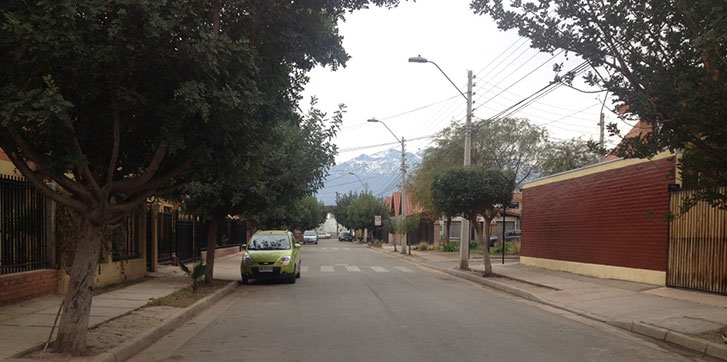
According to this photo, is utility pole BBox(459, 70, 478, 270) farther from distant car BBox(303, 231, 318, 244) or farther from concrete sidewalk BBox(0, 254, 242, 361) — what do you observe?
distant car BBox(303, 231, 318, 244)

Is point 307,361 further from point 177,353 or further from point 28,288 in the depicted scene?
point 28,288

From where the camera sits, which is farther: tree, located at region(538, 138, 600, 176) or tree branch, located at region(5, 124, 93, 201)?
tree, located at region(538, 138, 600, 176)

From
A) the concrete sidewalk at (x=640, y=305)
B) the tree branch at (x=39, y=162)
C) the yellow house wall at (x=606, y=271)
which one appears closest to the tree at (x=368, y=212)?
the yellow house wall at (x=606, y=271)

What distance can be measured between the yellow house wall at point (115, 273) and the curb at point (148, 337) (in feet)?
8.76

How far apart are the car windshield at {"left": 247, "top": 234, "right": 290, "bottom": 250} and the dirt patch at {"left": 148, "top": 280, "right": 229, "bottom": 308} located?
2.09 meters

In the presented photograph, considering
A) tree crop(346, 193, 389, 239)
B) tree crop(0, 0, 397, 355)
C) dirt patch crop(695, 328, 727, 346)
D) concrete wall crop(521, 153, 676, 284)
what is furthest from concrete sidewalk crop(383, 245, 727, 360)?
tree crop(346, 193, 389, 239)

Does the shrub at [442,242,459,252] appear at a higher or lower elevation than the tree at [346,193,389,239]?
lower

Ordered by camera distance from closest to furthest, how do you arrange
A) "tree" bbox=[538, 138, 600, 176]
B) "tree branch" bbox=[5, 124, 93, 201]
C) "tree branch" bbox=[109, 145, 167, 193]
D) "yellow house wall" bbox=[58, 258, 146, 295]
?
"tree branch" bbox=[5, 124, 93, 201], "tree branch" bbox=[109, 145, 167, 193], "yellow house wall" bbox=[58, 258, 146, 295], "tree" bbox=[538, 138, 600, 176]

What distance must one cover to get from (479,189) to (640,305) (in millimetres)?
7998

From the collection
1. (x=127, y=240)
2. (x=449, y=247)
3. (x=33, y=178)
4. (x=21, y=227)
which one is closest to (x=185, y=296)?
(x=21, y=227)

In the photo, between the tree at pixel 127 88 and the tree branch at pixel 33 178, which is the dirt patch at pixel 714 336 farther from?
the tree branch at pixel 33 178

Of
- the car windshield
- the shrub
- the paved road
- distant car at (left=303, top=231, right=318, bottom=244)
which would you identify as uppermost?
the car windshield

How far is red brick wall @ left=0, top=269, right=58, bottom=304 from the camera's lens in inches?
412

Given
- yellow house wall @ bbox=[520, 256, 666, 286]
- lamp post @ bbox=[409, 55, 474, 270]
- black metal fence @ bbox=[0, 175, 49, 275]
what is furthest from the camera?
lamp post @ bbox=[409, 55, 474, 270]
